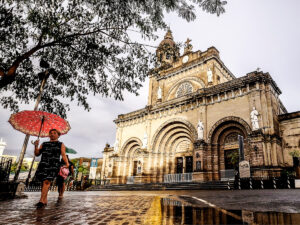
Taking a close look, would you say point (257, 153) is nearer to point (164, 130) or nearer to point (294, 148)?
point (294, 148)

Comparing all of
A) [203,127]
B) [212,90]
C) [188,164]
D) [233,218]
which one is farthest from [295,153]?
[233,218]

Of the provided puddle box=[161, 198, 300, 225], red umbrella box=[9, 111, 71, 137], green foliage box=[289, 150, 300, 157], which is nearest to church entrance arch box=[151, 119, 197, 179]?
green foliage box=[289, 150, 300, 157]

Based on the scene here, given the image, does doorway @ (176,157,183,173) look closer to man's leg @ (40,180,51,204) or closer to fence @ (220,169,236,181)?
fence @ (220,169,236,181)

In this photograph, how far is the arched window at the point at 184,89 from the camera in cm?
2602

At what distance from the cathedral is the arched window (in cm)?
3

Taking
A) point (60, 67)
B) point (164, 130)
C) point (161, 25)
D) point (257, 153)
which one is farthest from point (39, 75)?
point (164, 130)

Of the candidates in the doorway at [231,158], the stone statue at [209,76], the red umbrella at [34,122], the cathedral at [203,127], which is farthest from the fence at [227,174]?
the red umbrella at [34,122]

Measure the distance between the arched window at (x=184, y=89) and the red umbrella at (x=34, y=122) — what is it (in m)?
20.8

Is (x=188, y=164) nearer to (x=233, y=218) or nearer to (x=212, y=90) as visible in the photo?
(x=212, y=90)

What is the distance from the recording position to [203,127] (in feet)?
65.1

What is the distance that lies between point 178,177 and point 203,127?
595 centimetres

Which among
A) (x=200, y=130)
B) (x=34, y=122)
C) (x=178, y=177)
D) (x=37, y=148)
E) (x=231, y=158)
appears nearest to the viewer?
(x=37, y=148)

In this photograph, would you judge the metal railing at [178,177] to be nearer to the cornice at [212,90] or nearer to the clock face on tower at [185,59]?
the cornice at [212,90]

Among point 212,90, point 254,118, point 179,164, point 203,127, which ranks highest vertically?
point 212,90
